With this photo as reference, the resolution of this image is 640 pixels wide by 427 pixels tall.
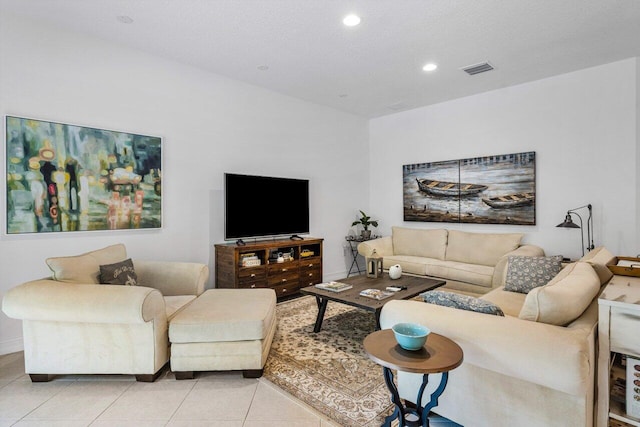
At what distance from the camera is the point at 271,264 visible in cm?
427

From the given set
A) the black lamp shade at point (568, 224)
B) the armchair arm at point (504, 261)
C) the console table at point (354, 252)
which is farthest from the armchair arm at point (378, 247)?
the black lamp shade at point (568, 224)

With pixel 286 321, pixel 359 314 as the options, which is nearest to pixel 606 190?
pixel 359 314

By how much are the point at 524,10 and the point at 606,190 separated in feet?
8.13

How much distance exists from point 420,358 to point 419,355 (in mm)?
33

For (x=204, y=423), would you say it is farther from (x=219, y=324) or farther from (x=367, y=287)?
(x=367, y=287)

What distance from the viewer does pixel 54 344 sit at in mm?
2379

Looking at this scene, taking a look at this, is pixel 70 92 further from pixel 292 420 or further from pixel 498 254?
pixel 498 254

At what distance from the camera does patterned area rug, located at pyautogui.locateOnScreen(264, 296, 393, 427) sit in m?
2.11

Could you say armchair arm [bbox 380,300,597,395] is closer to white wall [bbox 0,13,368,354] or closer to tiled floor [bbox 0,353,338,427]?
tiled floor [bbox 0,353,338,427]

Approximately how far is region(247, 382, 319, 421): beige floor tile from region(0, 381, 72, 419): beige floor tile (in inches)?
55.1

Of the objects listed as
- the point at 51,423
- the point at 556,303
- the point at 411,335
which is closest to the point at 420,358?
the point at 411,335

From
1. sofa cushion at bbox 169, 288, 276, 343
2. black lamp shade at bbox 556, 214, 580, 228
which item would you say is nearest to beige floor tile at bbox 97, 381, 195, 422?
sofa cushion at bbox 169, 288, 276, 343

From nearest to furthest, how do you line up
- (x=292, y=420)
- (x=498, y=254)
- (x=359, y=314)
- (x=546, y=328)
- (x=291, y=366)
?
(x=546, y=328) < (x=292, y=420) < (x=291, y=366) < (x=359, y=314) < (x=498, y=254)

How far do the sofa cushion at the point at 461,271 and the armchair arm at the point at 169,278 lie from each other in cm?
299
